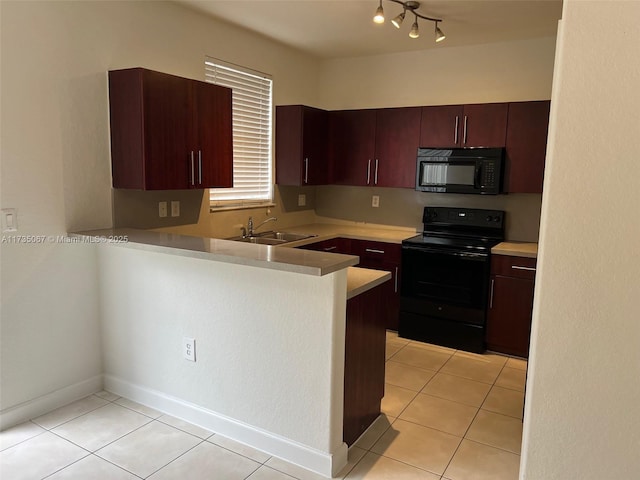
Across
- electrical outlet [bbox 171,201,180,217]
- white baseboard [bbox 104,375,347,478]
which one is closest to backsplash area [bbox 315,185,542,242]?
electrical outlet [bbox 171,201,180,217]

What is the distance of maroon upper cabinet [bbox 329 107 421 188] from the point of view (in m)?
4.33

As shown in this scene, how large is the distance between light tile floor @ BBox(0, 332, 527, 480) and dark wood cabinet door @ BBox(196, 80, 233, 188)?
5.11ft

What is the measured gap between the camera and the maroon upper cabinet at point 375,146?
4332 millimetres

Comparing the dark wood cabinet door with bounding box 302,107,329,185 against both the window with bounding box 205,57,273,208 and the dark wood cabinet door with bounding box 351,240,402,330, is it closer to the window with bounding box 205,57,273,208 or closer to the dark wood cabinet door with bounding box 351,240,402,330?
the window with bounding box 205,57,273,208

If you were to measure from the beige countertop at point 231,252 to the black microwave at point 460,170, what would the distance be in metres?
2.18

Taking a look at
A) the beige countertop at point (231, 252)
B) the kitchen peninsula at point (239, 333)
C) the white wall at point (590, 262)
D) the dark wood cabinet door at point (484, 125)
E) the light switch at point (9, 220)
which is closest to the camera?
the white wall at point (590, 262)

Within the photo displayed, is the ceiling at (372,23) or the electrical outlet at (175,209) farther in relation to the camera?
the electrical outlet at (175,209)

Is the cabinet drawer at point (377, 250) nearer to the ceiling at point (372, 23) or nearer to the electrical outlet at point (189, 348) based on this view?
the ceiling at point (372, 23)

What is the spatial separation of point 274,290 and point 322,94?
10.9ft

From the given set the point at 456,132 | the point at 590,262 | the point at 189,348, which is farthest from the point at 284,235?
the point at 590,262

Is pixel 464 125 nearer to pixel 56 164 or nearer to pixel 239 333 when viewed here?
pixel 239 333

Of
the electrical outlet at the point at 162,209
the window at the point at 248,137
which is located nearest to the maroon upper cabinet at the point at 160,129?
the electrical outlet at the point at 162,209

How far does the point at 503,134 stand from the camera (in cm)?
393

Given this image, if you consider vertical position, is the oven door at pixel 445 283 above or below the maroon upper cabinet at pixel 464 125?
below
